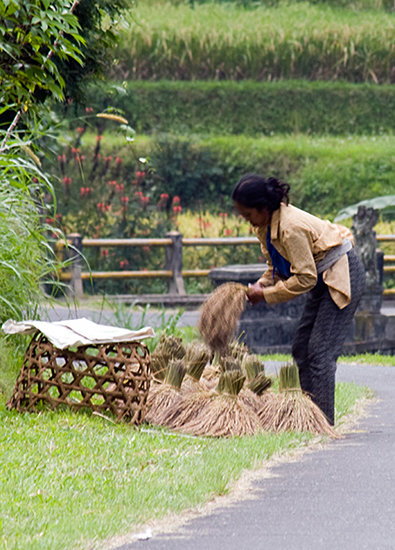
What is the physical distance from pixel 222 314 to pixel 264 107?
18.9 metres

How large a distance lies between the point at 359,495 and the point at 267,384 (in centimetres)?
167

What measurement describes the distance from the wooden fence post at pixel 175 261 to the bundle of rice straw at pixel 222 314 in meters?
9.92

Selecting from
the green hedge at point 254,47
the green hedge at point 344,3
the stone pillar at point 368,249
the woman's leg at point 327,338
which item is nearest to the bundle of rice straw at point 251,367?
the woman's leg at point 327,338

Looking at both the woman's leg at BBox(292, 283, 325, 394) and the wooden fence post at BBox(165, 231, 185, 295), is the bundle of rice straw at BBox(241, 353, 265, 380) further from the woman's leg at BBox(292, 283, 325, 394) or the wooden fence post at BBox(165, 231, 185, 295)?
the wooden fence post at BBox(165, 231, 185, 295)

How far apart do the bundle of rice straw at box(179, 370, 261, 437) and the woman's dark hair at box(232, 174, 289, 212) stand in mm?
989

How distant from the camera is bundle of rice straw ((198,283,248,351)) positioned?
19.2 ft

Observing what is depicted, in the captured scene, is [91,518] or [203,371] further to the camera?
[203,371]

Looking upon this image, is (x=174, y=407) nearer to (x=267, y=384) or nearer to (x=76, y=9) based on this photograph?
(x=267, y=384)

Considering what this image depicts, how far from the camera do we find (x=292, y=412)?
5.42 m

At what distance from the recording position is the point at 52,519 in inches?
137

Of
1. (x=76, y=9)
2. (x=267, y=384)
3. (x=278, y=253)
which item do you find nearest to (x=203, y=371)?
(x=267, y=384)

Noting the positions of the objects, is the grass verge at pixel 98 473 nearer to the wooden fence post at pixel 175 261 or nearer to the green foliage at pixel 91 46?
the green foliage at pixel 91 46

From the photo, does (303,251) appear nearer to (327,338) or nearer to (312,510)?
(327,338)

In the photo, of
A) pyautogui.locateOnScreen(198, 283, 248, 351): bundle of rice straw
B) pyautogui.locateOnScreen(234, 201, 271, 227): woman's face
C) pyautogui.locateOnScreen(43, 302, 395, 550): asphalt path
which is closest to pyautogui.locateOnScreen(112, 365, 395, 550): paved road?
pyautogui.locateOnScreen(43, 302, 395, 550): asphalt path
